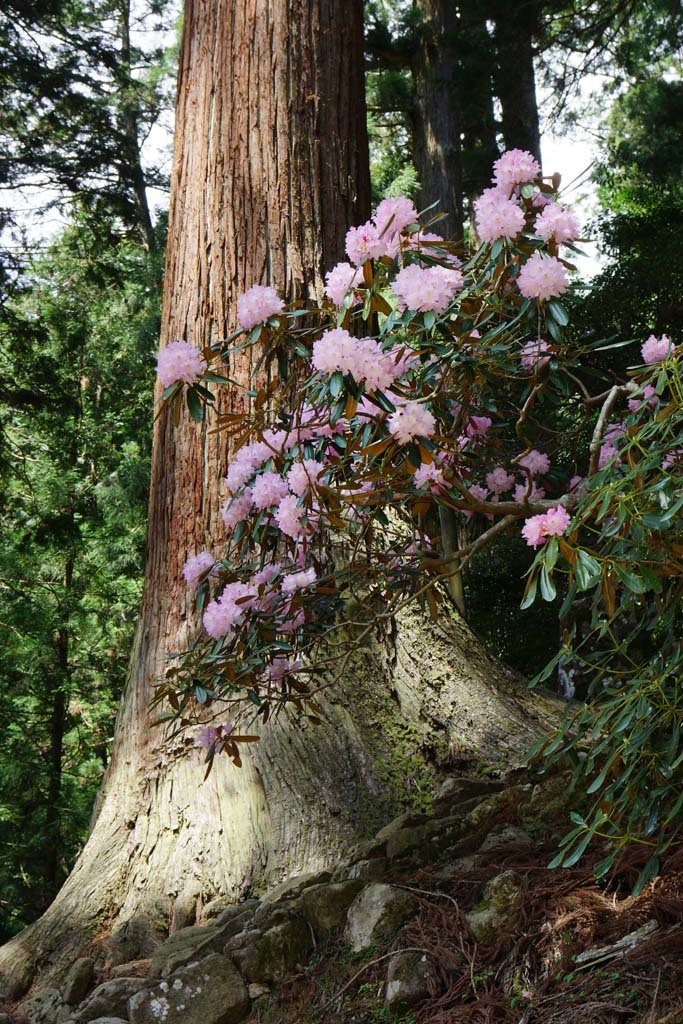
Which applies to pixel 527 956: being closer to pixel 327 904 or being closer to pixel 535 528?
pixel 327 904

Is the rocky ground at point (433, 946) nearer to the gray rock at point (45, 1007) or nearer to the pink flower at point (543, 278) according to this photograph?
the gray rock at point (45, 1007)

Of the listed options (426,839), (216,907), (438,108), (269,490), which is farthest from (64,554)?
(269,490)

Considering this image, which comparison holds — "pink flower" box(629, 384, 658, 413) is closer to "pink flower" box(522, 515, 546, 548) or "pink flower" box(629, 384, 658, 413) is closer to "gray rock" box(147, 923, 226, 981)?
"pink flower" box(522, 515, 546, 548)

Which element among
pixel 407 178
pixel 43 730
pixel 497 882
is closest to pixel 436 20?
pixel 407 178

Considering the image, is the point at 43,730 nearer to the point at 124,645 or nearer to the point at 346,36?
the point at 124,645

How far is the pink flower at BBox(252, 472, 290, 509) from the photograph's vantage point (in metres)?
2.25

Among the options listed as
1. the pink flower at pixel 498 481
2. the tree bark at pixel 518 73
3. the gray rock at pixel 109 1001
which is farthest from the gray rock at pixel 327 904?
the tree bark at pixel 518 73

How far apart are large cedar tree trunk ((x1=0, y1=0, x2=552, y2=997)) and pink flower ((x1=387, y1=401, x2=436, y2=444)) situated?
4.60ft

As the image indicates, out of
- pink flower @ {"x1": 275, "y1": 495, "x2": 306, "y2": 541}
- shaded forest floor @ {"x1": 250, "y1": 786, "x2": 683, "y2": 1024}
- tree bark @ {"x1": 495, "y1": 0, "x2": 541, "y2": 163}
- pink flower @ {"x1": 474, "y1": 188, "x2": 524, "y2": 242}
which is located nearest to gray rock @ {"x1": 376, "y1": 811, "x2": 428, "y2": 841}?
shaded forest floor @ {"x1": 250, "y1": 786, "x2": 683, "y2": 1024}

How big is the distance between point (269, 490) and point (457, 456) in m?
0.43

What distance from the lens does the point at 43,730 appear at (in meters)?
9.84

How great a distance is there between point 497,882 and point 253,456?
1.15 meters

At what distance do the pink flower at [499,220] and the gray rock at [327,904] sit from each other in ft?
5.22

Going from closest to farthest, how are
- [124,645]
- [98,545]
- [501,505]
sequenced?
[501,505] → [98,545] → [124,645]
